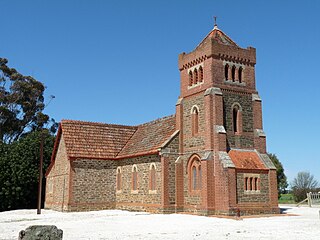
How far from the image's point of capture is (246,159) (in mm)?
29375

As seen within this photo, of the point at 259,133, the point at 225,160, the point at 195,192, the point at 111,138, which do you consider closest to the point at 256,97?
the point at 259,133

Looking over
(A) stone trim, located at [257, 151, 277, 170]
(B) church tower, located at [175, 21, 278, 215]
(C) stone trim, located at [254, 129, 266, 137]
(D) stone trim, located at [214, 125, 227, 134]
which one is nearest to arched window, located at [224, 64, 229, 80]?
(B) church tower, located at [175, 21, 278, 215]

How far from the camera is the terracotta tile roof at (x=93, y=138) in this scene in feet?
119

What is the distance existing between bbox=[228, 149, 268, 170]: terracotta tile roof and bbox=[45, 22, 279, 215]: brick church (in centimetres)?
9

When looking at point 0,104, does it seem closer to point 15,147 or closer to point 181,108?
point 15,147

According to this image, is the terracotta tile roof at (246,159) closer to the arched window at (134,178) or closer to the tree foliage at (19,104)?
the arched window at (134,178)

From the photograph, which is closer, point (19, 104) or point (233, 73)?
point (233, 73)

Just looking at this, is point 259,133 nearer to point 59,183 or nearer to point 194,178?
point 194,178

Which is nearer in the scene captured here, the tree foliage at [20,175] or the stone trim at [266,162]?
the stone trim at [266,162]

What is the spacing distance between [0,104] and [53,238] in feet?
161

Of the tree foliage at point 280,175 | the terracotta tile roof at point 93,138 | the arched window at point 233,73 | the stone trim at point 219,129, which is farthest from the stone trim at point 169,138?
the tree foliage at point 280,175

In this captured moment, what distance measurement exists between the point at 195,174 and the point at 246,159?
3.94 m

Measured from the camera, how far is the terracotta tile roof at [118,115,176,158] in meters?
33.1

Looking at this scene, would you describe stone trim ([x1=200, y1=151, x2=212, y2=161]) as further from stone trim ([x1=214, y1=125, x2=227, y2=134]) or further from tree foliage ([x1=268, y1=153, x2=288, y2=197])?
tree foliage ([x1=268, y1=153, x2=288, y2=197])
